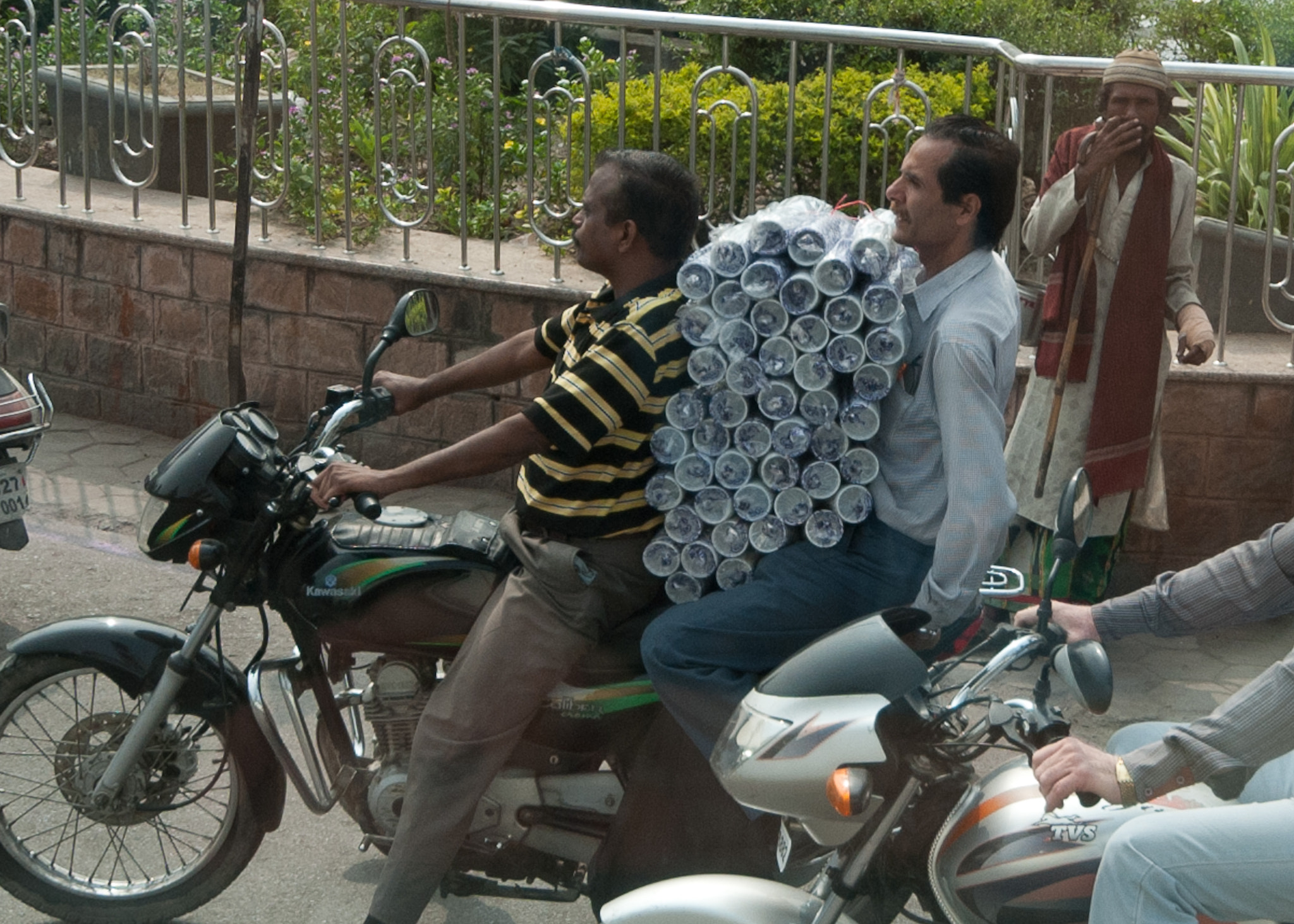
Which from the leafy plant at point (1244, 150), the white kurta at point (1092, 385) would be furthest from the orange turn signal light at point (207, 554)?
the leafy plant at point (1244, 150)

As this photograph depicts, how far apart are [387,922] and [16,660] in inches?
38.4

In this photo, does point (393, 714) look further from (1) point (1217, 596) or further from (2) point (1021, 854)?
(1) point (1217, 596)

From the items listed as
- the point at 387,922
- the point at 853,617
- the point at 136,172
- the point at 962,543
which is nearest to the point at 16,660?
the point at 387,922

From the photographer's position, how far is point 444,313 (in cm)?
607

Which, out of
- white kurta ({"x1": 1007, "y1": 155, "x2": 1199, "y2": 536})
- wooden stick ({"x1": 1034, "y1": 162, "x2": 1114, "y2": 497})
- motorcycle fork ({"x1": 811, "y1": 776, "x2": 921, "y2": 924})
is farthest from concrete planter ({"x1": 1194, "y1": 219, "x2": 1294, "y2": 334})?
motorcycle fork ({"x1": 811, "y1": 776, "x2": 921, "y2": 924})

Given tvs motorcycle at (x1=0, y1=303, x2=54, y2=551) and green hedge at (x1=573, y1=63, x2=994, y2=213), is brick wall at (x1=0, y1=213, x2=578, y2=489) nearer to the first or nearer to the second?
green hedge at (x1=573, y1=63, x2=994, y2=213)

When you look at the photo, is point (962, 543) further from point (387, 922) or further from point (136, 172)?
point (136, 172)

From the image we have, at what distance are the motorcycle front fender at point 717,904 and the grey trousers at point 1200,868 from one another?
46 centimetres

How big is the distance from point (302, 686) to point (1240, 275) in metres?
4.24

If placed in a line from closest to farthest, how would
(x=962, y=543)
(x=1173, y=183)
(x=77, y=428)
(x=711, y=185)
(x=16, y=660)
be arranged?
(x=962, y=543) → (x=16, y=660) → (x=1173, y=183) → (x=711, y=185) → (x=77, y=428)

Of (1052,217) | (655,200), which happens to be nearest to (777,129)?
(1052,217)

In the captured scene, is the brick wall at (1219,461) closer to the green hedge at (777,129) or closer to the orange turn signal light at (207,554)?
→ the green hedge at (777,129)

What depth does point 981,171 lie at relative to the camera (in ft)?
9.71

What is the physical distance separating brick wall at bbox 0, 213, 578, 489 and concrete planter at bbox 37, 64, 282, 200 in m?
0.53
